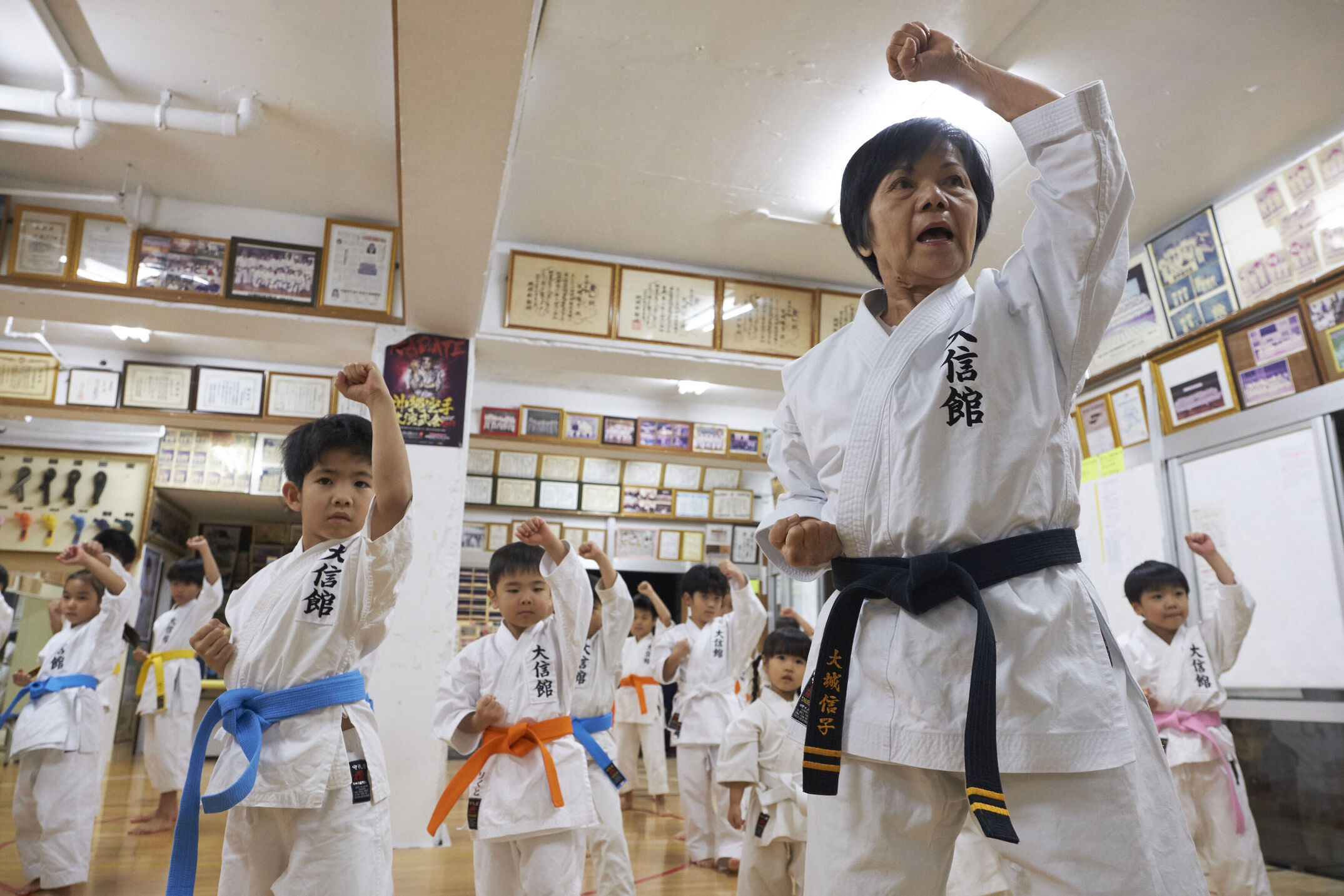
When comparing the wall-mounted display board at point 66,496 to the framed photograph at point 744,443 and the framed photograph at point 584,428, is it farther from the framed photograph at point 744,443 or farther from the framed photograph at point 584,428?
the framed photograph at point 744,443

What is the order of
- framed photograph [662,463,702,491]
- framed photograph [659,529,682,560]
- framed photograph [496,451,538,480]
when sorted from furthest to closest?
framed photograph [659,529,682,560] < framed photograph [662,463,702,491] < framed photograph [496,451,538,480]

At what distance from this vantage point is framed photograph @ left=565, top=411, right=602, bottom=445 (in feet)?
25.4

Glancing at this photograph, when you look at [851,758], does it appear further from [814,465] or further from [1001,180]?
[1001,180]

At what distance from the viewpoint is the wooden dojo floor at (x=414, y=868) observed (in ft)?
11.6

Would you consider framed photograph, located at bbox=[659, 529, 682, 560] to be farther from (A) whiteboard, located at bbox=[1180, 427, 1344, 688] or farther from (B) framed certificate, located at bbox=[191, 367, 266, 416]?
(A) whiteboard, located at bbox=[1180, 427, 1344, 688]

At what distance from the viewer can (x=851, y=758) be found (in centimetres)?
105

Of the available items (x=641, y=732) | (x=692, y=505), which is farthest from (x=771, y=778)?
(x=692, y=505)

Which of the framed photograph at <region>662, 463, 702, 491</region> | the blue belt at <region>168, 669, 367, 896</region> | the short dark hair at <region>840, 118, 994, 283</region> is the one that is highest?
the framed photograph at <region>662, 463, 702, 491</region>

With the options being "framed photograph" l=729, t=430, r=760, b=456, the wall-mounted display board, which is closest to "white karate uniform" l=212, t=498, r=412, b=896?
the wall-mounted display board

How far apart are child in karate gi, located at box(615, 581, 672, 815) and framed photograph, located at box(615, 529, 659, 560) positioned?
1.54 metres

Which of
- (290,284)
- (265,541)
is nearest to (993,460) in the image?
(290,284)

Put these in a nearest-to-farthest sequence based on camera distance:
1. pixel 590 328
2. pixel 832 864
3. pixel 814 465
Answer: pixel 832 864, pixel 814 465, pixel 590 328

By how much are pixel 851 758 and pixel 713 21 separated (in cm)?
298

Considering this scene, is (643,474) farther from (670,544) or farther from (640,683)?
(640,683)
